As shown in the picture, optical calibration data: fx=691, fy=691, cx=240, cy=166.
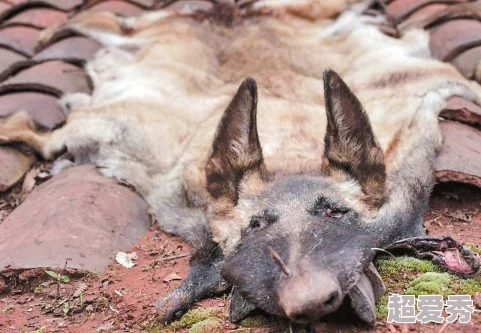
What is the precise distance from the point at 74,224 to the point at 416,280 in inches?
64.9

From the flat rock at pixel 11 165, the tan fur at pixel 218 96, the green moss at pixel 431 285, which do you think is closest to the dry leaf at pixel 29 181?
the flat rock at pixel 11 165

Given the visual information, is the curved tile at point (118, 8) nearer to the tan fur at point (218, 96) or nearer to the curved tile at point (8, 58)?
the tan fur at point (218, 96)

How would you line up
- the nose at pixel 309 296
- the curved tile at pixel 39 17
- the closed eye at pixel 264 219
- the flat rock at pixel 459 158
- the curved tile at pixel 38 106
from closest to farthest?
the nose at pixel 309 296
the closed eye at pixel 264 219
the flat rock at pixel 459 158
the curved tile at pixel 38 106
the curved tile at pixel 39 17

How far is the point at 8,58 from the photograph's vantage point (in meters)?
5.66

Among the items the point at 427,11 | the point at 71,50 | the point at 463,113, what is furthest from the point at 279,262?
the point at 427,11

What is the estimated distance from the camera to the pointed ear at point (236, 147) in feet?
10.9

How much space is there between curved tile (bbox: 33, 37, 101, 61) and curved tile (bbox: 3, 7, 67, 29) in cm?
49

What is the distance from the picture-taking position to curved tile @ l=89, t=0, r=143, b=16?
21.4ft

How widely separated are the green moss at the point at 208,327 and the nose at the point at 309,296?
37 centimetres

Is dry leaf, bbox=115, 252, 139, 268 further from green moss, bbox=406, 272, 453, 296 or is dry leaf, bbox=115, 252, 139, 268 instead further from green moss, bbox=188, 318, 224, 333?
green moss, bbox=406, 272, 453, 296

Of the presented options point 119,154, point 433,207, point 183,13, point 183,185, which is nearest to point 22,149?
point 119,154

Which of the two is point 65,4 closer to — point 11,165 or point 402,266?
point 11,165

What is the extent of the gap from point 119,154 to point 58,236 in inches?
45.3

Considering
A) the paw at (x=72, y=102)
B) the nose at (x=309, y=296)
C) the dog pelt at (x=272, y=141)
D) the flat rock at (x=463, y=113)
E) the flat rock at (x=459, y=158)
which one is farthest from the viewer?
the paw at (x=72, y=102)
